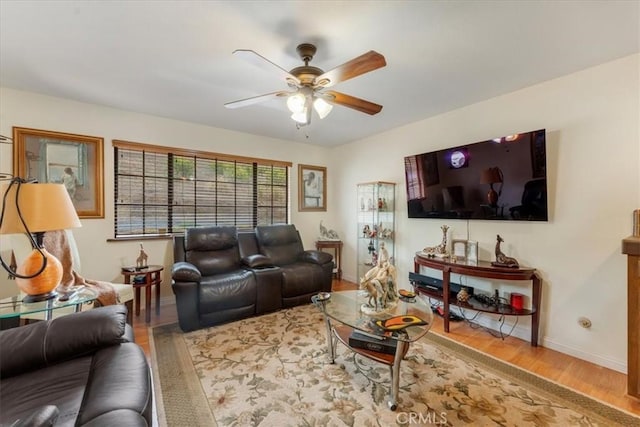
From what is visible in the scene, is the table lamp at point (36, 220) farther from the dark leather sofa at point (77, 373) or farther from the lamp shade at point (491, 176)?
the lamp shade at point (491, 176)

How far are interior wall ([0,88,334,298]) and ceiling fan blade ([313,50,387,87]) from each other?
199cm

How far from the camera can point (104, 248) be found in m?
3.14

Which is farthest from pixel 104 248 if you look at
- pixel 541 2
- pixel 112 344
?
pixel 541 2

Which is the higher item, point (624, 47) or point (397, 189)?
point (624, 47)

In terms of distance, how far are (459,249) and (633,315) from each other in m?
1.35

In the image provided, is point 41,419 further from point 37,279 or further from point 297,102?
point 297,102

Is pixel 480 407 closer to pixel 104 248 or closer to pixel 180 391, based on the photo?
pixel 180 391

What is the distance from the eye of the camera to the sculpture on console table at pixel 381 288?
2.03m

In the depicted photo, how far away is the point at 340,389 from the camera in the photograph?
6.11 ft

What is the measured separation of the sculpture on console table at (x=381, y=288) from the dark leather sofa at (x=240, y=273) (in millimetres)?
1457

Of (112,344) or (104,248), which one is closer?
(112,344)

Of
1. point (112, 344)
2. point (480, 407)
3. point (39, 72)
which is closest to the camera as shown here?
point (112, 344)

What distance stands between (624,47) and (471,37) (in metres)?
1.19

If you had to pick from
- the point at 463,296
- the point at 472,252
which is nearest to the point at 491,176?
the point at 472,252
